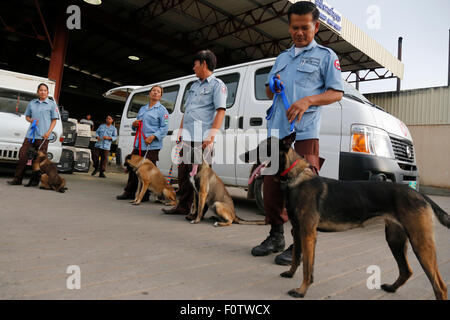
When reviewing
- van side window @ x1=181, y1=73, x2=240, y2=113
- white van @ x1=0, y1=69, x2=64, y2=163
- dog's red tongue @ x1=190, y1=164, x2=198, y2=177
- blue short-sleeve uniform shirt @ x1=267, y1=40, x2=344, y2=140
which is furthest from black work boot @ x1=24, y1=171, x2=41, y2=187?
blue short-sleeve uniform shirt @ x1=267, y1=40, x2=344, y2=140

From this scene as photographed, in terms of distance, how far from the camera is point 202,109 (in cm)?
366

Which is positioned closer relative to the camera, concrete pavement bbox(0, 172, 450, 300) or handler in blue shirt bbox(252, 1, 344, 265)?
concrete pavement bbox(0, 172, 450, 300)

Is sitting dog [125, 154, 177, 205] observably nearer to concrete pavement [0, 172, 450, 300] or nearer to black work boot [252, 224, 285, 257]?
concrete pavement [0, 172, 450, 300]

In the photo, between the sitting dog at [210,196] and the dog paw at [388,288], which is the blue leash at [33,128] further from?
the dog paw at [388,288]

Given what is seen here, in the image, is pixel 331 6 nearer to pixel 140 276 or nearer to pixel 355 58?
pixel 355 58

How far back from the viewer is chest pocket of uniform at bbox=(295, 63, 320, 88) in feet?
7.37

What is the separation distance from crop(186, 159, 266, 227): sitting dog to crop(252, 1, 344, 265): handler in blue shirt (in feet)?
3.84

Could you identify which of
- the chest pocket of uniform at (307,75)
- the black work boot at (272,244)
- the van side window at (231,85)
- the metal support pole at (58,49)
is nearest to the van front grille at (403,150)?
the chest pocket of uniform at (307,75)

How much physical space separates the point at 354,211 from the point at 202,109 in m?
2.41

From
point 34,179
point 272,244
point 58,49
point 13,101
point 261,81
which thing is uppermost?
point 58,49

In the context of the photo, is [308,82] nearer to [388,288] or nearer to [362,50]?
[388,288]

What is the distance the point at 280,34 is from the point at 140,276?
14265 mm

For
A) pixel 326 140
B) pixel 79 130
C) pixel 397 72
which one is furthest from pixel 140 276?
pixel 397 72

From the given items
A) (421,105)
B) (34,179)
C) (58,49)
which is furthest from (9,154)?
(421,105)
